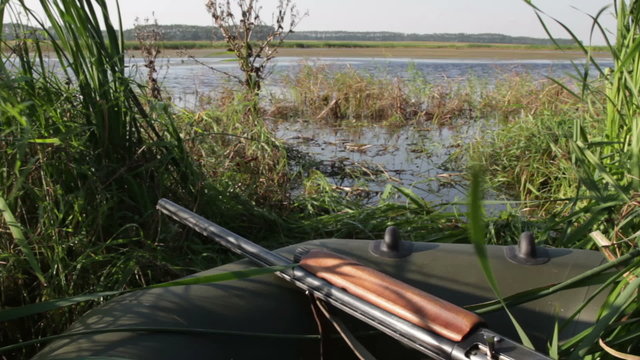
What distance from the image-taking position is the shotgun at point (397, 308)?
3.51ft

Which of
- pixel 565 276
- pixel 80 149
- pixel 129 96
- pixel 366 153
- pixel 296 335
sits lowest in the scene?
pixel 366 153

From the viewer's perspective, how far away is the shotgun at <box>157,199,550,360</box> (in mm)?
1069

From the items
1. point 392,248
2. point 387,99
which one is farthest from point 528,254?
point 387,99

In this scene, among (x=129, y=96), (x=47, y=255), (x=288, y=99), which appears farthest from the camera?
(x=288, y=99)

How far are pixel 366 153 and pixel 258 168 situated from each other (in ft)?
7.42

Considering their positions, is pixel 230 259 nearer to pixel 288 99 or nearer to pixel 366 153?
pixel 366 153

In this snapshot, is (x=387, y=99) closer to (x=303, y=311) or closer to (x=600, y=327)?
(x=303, y=311)

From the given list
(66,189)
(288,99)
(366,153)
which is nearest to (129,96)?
(66,189)

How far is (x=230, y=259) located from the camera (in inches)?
98.0

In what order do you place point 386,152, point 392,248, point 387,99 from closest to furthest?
1. point 392,248
2. point 386,152
3. point 387,99

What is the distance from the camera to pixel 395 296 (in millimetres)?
1209

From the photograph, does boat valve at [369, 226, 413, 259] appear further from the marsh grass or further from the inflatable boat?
the marsh grass

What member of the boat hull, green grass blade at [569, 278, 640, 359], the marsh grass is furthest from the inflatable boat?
the marsh grass

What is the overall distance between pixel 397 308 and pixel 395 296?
1.1 inches
